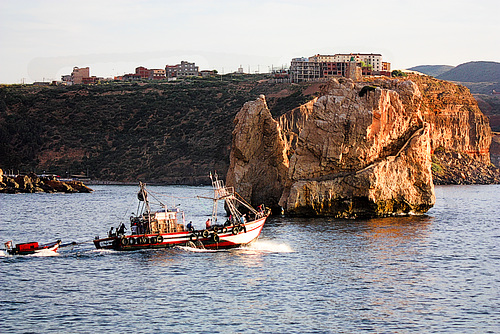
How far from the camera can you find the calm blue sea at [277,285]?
30.6 m

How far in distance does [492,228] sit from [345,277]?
3145 centimetres

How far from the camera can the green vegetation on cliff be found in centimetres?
15388

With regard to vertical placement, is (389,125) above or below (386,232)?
above

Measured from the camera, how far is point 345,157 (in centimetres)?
6575

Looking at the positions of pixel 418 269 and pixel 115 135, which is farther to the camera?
pixel 115 135

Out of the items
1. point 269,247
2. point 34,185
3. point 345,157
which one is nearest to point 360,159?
point 345,157

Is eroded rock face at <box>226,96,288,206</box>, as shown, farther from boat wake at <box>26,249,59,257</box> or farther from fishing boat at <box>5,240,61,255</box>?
fishing boat at <box>5,240,61,255</box>

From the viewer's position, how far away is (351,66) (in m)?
148

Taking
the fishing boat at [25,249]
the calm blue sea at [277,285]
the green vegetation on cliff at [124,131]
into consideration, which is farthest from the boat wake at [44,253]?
the green vegetation on cliff at [124,131]

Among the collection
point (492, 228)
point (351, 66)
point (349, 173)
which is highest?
point (351, 66)

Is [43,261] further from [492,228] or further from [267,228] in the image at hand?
[492,228]

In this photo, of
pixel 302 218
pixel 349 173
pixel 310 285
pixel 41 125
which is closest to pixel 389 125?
pixel 349 173

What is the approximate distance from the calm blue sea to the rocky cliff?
4448 millimetres

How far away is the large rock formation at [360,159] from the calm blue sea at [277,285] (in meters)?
4.25
